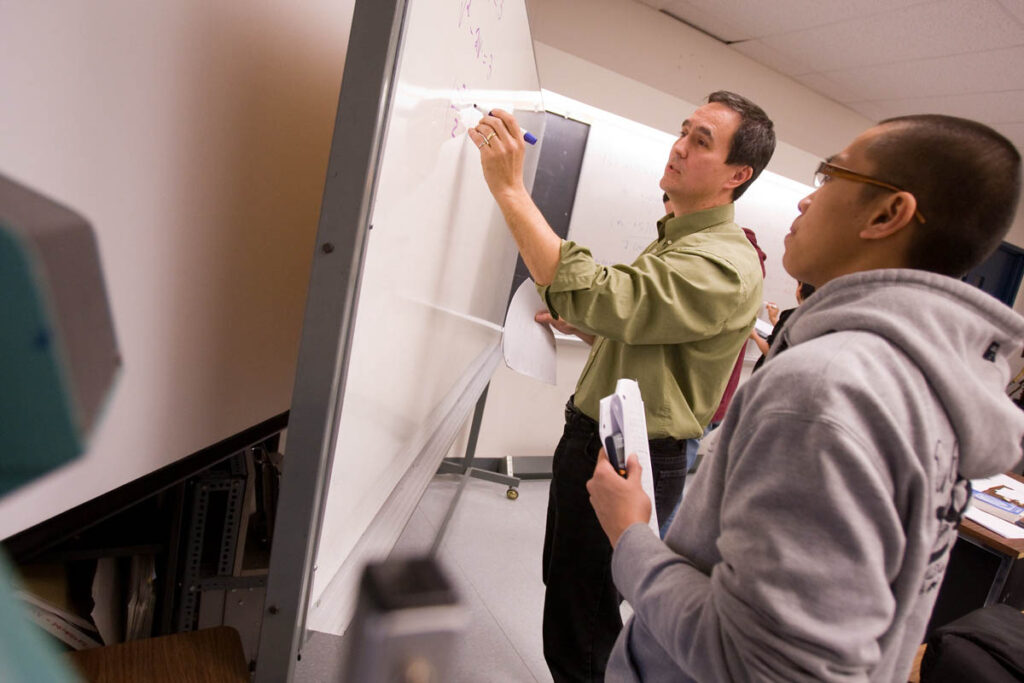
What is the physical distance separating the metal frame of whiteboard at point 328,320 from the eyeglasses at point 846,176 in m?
0.54

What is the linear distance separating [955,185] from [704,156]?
69 cm

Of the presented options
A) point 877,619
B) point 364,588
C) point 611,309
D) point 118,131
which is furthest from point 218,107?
point 877,619

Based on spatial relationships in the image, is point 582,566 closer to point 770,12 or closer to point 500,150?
point 500,150

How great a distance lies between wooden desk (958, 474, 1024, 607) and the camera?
1.56 meters

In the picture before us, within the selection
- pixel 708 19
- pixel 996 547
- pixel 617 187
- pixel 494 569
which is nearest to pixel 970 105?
pixel 708 19

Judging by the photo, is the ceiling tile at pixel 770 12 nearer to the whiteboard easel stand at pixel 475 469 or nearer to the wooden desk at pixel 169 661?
the whiteboard easel stand at pixel 475 469

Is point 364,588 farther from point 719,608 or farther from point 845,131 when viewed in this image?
point 845,131

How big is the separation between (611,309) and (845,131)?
3506 mm

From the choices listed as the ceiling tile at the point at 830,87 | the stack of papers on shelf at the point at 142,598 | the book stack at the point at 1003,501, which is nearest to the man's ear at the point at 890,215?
the stack of papers on shelf at the point at 142,598

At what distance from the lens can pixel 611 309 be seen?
987mm

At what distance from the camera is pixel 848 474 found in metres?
0.47

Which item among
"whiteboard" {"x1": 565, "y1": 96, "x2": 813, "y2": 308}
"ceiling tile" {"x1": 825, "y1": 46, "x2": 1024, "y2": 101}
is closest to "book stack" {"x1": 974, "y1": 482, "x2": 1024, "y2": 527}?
"whiteboard" {"x1": 565, "y1": 96, "x2": 813, "y2": 308}

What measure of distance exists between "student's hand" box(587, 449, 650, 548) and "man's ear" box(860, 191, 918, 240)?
445 mm

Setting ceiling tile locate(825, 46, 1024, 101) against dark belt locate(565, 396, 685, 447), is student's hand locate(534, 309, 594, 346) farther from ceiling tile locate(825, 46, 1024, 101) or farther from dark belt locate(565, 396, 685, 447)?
ceiling tile locate(825, 46, 1024, 101)
